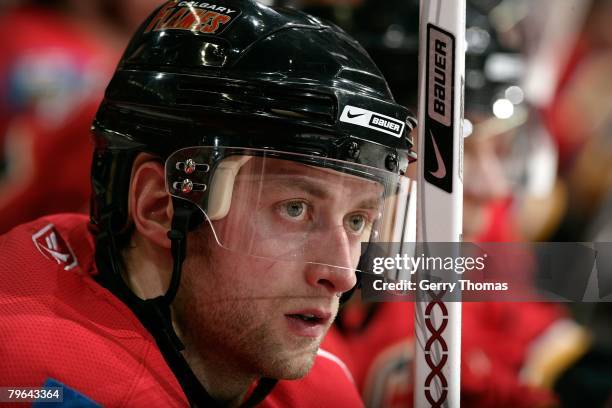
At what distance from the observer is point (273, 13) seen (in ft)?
4.24

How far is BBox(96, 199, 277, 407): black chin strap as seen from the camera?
1.23 metres

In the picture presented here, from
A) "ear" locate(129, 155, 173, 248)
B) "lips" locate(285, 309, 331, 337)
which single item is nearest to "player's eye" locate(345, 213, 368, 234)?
"lips" locate(285, 309, 331, 337)

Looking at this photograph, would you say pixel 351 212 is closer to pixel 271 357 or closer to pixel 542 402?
pixel 271 357

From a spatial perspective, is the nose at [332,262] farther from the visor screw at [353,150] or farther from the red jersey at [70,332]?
the red jersey at [70,332]

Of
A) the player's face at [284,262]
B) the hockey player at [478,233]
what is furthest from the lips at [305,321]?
the hockey player at [478,233]

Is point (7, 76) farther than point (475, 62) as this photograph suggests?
No

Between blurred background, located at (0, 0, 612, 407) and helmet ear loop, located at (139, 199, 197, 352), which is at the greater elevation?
blurred background, located at (0, 0, 612, 407)

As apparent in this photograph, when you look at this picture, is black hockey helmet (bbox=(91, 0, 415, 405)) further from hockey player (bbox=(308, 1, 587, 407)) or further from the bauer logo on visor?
hockey player (bbox=(308, 1, 587, 407))

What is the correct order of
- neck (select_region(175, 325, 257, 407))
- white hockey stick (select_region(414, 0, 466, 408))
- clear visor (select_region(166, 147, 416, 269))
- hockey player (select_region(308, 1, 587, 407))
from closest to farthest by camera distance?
white hockey stick (select_region(414, 0, 466, 408)) → clear visor (select_region(166, 147, 416, 269)) → neck (select_region(175, 325, 257, 407)) → hockey player (select_region(308, 1, 587, 407))

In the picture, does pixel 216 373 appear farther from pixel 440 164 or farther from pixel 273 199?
pixel 440 164

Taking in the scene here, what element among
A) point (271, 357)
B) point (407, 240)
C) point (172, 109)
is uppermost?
point (172, 109)

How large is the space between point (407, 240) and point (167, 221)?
0.33 m

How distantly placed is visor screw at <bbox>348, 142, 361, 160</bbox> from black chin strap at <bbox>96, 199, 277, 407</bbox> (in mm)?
215

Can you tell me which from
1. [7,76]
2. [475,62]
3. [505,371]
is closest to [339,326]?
[505,371]
